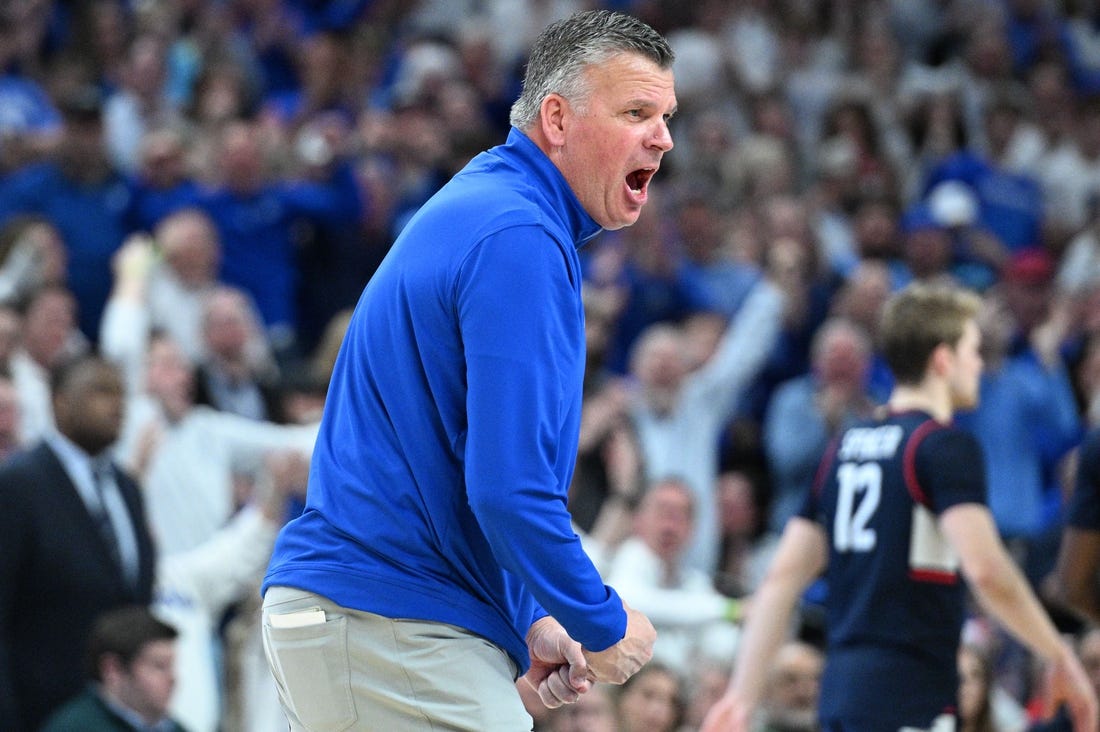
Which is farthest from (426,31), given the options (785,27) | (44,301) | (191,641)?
(191,641)

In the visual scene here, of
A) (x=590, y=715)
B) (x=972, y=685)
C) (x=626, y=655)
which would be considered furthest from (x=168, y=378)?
(x=626, y=655)

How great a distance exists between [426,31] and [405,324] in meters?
9.84

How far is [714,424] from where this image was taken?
9320 mm

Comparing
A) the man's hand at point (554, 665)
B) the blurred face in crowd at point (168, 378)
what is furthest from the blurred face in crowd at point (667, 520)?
the man's hand at point (554, 665)

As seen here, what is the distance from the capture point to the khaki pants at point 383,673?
2.92m

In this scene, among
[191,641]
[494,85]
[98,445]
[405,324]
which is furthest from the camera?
[494,85]

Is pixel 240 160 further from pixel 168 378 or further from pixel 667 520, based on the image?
pixel 667 520

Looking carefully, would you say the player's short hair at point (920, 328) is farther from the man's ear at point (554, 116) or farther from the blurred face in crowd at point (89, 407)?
the blurred face in crowd at point (89, 407)

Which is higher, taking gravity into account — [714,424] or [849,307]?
[849,307]

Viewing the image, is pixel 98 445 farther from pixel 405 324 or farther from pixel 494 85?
pixel 494 85

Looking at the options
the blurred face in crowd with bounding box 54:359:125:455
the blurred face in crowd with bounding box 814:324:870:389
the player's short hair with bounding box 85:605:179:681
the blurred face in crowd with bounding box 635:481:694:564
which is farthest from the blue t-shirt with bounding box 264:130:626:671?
the blurred face in crowd with bounding box 814:324:870:389

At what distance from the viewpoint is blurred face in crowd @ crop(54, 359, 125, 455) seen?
629cm

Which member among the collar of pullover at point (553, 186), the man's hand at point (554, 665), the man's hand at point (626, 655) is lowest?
the man's hand at point (554, 665)

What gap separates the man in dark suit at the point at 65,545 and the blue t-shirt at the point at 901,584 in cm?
291
